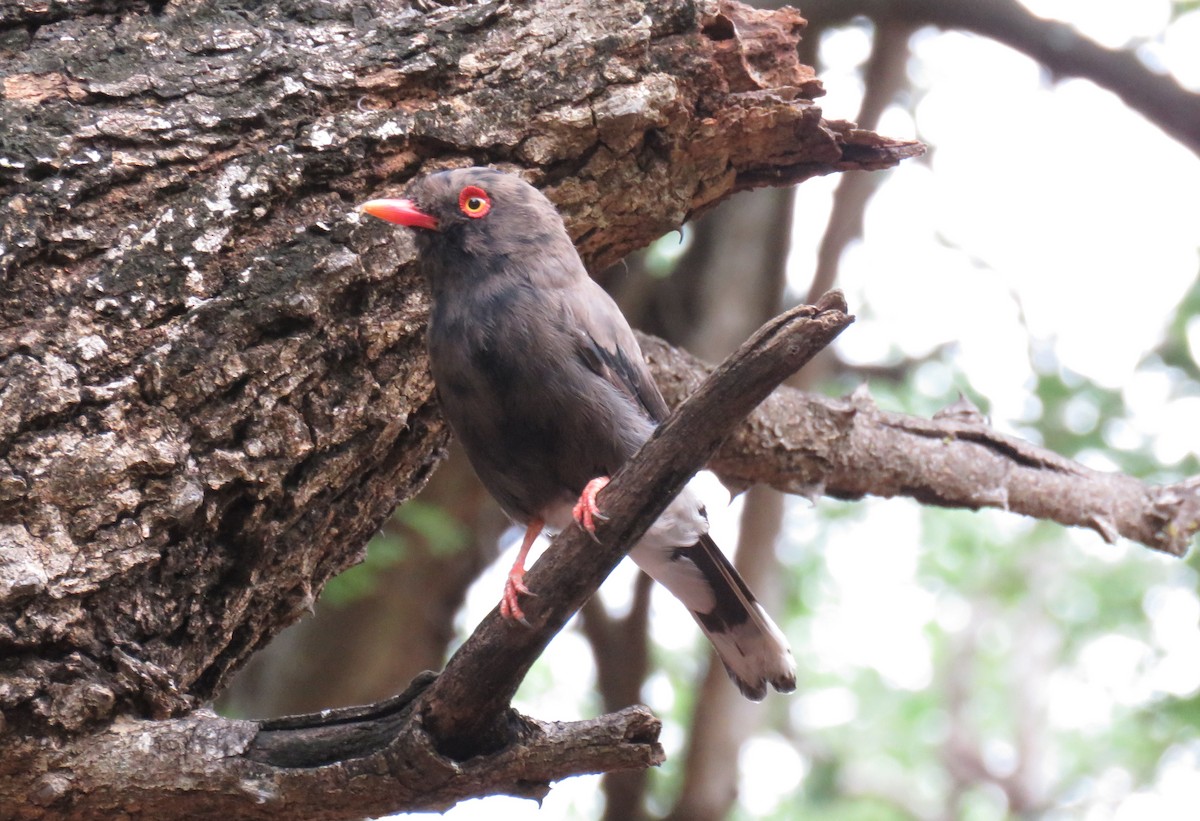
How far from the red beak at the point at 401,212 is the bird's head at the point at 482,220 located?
0.04 metres

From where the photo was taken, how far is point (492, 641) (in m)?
3.09

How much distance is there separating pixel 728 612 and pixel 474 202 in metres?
1.88

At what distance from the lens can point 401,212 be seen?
13.8 ft

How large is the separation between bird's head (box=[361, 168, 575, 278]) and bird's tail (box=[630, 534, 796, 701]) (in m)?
1.28

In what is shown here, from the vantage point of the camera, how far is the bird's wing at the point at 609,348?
4.24m

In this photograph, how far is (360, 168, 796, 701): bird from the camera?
4094 millimetres

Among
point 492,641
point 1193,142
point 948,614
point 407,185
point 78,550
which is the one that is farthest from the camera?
point 948,614

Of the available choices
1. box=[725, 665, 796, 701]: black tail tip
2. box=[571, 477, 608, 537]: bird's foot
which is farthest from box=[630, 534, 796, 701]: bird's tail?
box=[571, 477, 608, 537]: bird's foot

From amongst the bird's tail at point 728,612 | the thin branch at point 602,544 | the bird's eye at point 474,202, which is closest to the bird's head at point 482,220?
the bird's eye at point 474,202

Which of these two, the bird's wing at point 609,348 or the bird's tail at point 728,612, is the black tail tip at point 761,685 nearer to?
the bird's tail at point 728,612

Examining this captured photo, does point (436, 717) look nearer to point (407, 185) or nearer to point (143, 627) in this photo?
point (143, 627)

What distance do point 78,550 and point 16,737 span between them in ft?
1.85

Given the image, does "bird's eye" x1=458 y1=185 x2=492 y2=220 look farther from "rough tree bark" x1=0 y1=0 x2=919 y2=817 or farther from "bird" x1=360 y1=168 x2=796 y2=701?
"rough tree bark" x1=0 y1=0 x2=919 y2=817

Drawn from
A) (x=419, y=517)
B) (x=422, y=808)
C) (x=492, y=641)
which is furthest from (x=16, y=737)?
(x=419, y=517)
